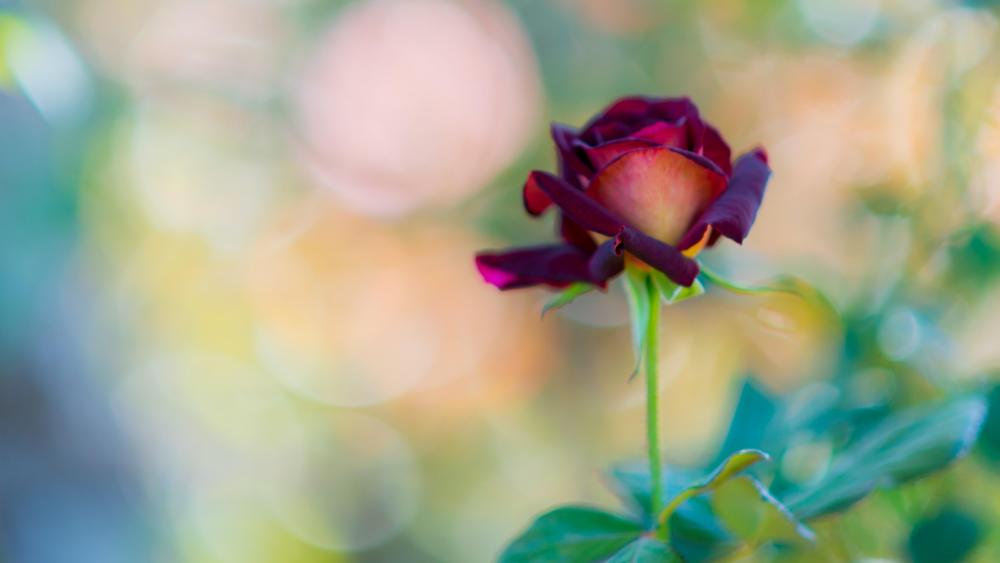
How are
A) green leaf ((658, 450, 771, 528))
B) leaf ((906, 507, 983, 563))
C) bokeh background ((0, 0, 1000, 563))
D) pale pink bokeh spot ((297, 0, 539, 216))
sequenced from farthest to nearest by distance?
pale pink bokeh spot ((297, 0, 539, 216)) → bokeh background ((0, 0, 1000, 563)) → leaf ((906, 507, 983, 563)) → green leaf ((658, 450, 771, 528))

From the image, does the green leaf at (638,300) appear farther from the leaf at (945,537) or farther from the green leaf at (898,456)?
the leaf at (945,537)

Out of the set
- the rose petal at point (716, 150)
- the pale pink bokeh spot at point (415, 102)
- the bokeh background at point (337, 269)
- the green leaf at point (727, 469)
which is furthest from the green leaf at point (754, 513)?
the pale pink bokeh spot at point (415, 102)

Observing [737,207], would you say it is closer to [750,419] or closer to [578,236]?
[578,236]

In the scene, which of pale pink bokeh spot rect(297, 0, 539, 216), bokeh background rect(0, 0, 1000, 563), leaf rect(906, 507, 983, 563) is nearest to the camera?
leaf rect(906, 507, 983, 563)

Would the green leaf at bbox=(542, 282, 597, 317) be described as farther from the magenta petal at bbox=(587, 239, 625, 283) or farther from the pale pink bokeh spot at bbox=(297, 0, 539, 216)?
the pale pink bokeh spot at bbox=(297, 0, 539, 216)

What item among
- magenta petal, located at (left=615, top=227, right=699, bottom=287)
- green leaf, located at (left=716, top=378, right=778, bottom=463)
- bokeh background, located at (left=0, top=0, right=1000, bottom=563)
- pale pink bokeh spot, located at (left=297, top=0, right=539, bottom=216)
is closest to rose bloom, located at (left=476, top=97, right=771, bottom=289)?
magenta petal, located at (left=615, top=227, right=699, bottom=287)

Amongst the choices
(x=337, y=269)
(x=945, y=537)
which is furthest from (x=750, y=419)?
(x=337, y=269)
